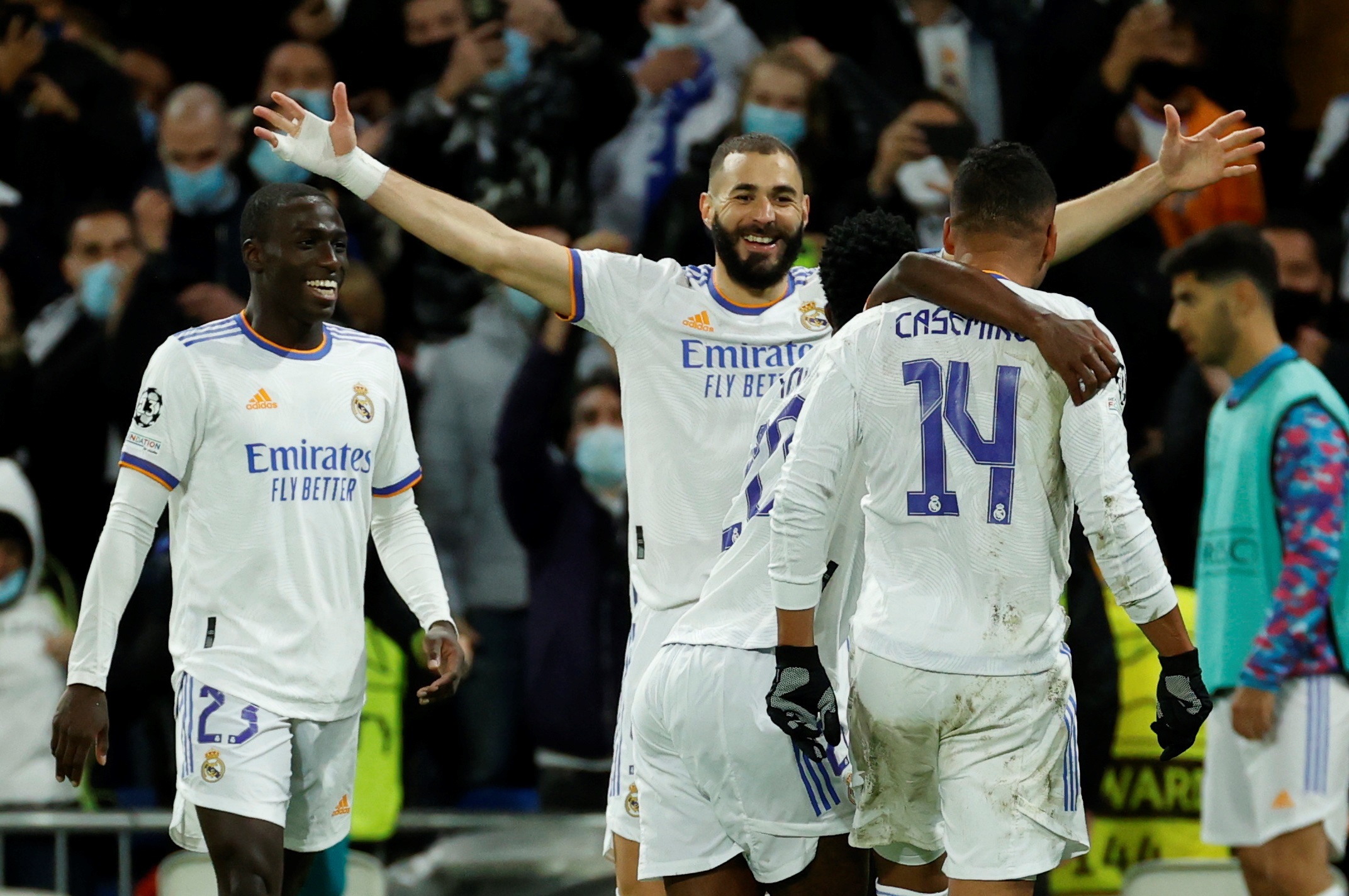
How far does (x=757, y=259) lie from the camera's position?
14.1 ft

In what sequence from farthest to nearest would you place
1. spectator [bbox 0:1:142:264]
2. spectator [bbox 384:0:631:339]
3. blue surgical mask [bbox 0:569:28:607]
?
spectator [bbox 0:1:142:264], spectator [bbox 384:0:631:339], blue surgical mask [bbox 0:569:28:607]

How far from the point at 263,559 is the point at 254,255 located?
83 centimetres

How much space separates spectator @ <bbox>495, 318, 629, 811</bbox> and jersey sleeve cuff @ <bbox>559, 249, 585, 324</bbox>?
2200 mm

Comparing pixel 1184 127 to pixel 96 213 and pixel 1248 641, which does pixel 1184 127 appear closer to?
pixel 1248 641

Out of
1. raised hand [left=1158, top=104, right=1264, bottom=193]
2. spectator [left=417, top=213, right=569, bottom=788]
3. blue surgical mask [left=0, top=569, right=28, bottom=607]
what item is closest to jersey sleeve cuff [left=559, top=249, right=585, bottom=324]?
raised hand [left=1158, top=104, right=1264, bottom=193]

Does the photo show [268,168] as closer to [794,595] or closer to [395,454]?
[395,454]

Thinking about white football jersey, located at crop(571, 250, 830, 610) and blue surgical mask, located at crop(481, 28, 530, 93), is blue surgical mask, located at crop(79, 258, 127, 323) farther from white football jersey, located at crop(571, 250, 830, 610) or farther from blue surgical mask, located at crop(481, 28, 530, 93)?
white football jersey, located at crop(571, 250, 830, 610)

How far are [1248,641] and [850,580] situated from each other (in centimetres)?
268

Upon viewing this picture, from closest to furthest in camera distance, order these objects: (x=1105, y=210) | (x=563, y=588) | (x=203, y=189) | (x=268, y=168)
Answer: (x=1105, y=210)
(x=563, y=588)
(x=203, y=189)
(x=268, y=168)

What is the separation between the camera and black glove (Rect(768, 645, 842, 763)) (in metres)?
3.19

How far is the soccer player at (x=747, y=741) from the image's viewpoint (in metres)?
3.37

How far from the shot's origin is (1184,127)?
7109 millimetres

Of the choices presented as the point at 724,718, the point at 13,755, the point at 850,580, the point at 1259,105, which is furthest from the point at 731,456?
the point at 1259,105

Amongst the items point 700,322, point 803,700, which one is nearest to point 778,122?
point 700,322
